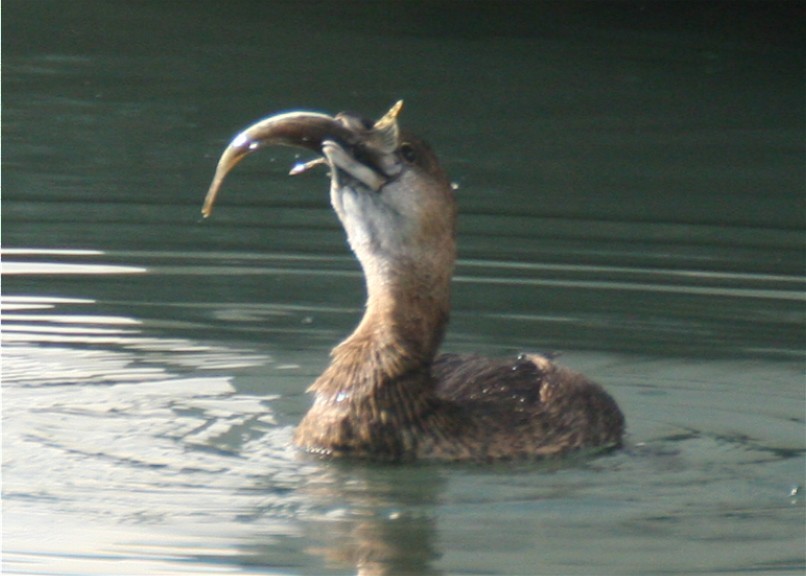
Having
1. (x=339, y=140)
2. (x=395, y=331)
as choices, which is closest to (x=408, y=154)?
(x=339, y=140)

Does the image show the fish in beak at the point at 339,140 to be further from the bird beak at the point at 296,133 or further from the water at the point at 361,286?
the water at the point at 361,286

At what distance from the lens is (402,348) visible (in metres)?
7.48

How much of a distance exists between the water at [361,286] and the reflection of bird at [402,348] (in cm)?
14

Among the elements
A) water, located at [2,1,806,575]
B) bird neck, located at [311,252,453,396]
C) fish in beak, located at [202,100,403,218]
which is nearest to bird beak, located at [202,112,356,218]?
fish in beak, located at [202,100,403,218]

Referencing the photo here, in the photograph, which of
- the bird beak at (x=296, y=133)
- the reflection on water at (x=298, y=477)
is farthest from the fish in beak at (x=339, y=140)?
the reflection on water at (x=298, y=477)

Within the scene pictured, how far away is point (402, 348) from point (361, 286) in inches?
115

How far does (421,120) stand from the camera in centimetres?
1536

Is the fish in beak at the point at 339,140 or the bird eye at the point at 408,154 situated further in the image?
the bird eye at the point at 408,154

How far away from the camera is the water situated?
6715 mm

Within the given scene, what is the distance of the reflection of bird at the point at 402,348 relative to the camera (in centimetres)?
722

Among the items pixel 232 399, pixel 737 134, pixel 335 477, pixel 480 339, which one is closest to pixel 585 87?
pixel 737 134

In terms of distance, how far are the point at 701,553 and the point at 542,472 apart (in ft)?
3.16

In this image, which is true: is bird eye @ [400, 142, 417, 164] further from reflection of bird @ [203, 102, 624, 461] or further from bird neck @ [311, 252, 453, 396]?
bird neck @ [311, 252, 453, 396]

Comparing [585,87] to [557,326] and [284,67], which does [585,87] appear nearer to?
[284,67]
